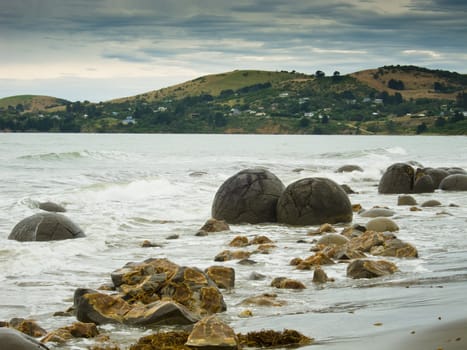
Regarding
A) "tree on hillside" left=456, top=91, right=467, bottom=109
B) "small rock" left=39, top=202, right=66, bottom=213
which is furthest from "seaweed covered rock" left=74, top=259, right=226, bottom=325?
"tree on hillside" left=456, top=91, right=467, bottom=109

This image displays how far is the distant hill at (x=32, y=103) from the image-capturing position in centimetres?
17650

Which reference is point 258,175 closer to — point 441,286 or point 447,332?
point 441,286

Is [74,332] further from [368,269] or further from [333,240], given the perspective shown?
[333,240]

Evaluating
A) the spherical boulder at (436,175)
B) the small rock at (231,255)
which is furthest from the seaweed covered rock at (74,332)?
the spherical boulder at (436,175)

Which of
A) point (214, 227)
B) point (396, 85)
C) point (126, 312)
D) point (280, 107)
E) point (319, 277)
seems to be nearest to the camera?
point (126, 312)

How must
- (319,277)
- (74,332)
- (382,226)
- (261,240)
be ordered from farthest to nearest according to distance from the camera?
(382,226) < (261,240) < (319,277) < (74,332)

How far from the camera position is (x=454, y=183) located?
2691cm

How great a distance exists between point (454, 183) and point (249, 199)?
12027 mm

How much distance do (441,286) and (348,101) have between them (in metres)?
157

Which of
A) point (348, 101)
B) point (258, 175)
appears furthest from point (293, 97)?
point (258, 175)

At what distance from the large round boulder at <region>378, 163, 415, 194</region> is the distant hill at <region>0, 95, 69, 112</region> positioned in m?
152

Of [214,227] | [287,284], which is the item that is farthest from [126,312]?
[214,227]

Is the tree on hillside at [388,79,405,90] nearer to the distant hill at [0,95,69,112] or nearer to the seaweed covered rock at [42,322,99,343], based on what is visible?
the distant hill at [0,95,69,112]

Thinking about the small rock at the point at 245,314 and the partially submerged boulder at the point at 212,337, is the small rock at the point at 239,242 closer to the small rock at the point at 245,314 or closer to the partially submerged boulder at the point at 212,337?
the small rock at the point at 245,314
